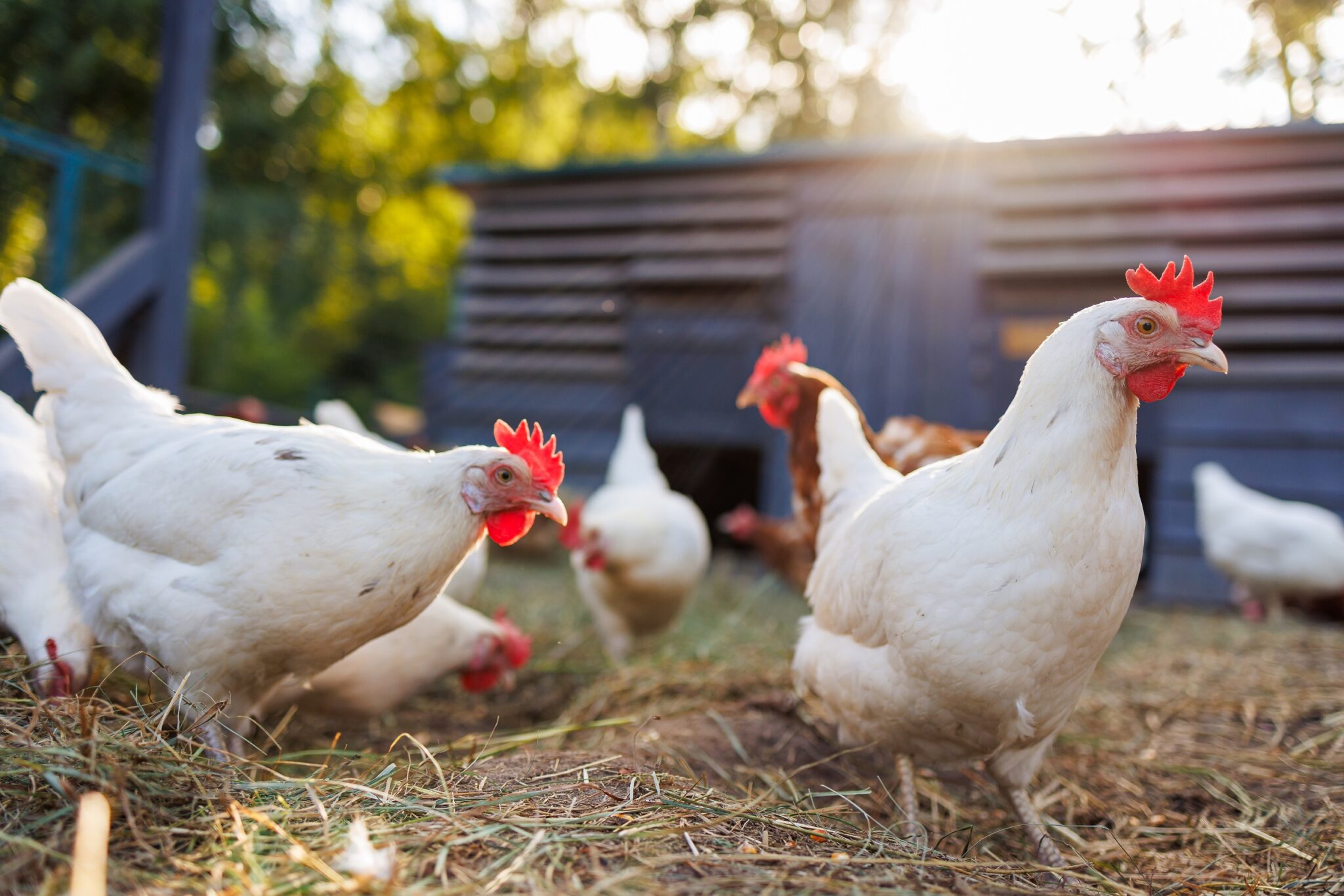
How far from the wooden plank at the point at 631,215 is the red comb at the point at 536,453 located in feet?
19.7

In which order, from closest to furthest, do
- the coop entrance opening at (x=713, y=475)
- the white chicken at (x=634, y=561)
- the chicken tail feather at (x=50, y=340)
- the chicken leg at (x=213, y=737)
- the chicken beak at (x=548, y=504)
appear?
the chicken leg at (x=213, y=737), the chicken beak at (x=548, y=504), the chicken tail feather at (x=50, y=340), the white chicken at (x=634, y=561), the coop entrance opening at (x=713, y=475)

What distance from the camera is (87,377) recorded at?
2652 mm

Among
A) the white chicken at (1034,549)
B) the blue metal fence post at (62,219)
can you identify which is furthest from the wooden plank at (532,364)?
the white chicken at (1034,549)

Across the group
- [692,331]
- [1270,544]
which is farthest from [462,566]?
[1270,544]

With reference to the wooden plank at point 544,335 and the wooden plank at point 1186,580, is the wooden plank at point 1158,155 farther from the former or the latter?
the wooden plank at point 544,335

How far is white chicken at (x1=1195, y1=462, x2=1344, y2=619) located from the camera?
627 cm

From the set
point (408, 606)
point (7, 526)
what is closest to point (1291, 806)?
point (408, 606)

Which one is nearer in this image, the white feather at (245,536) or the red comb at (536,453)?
the white feather at (245,536)

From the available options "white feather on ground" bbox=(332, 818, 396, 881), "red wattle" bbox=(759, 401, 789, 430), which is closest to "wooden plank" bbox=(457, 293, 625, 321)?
"red wattle" bbox=(759, 401, 789, 430)

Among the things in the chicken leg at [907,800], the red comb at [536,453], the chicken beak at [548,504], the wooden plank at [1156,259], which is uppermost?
the wooden plank at [1156,259]

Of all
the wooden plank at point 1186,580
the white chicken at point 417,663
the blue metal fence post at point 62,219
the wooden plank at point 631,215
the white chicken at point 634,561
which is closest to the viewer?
the white chicken at point 417,663

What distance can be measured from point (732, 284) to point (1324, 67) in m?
6.75

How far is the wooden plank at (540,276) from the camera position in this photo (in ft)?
28.2

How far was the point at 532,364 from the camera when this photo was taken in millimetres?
8758
